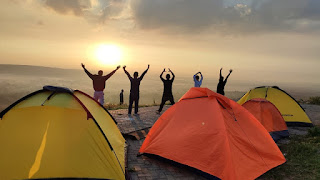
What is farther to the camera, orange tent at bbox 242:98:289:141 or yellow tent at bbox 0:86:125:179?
orange tent at bbox 242:98:289:141

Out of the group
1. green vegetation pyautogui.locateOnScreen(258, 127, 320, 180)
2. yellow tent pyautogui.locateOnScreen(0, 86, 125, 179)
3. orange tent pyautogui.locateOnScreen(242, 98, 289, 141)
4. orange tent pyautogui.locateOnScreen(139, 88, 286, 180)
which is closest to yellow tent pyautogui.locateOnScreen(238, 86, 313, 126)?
orange tent pyautogui.locateOnScreen(242, 98, 289, 141)

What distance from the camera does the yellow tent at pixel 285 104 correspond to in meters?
11.6

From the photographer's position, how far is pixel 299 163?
6.86 m

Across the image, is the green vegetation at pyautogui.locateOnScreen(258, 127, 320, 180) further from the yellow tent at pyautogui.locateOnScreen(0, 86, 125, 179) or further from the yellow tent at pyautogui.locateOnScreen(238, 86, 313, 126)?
the yellow tent at pyautogui.locateOnScreen(0, 86, 125, 179)

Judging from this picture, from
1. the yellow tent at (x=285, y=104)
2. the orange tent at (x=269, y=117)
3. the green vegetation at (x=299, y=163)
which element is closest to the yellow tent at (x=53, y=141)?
→ the green vegetation at (x=299, y=163)

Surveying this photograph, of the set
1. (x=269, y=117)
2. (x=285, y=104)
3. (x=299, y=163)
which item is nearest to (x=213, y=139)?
(x=299, y=163)

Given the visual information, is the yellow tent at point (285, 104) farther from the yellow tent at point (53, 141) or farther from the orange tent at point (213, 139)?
the yellow tent at point (53, 141)

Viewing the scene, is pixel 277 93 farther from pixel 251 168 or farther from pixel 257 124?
pixel 251 168

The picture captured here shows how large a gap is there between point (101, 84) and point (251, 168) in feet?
25.4

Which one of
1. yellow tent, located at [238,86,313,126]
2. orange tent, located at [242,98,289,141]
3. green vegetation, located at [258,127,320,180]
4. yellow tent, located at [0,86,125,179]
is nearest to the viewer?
yellow tent, located at [0,86,125,179]

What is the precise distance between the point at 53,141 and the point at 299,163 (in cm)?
652

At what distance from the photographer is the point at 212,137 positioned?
19.6 feet

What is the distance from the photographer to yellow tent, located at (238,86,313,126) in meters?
11.6

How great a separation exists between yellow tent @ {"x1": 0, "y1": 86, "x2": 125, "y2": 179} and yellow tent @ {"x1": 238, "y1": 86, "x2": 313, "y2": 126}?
8.61 metres
